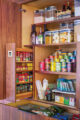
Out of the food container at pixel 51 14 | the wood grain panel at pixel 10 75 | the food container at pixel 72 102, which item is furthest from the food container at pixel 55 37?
the food container at pixel 72 102

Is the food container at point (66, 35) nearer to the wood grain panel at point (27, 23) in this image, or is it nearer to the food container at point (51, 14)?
the food container at point (51, 14)

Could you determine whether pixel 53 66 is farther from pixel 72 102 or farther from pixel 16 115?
pixel 16 115

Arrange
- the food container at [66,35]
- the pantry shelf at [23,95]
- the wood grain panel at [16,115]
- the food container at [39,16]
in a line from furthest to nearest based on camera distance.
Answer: the food container at [39,16] < the pantry shelf at [23,95] < the food container at [66,35] < the wood grain panel at [16,115]

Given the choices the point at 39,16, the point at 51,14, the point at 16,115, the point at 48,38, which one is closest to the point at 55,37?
the point at 48,38

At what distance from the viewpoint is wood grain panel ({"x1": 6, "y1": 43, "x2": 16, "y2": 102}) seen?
8.20 feet

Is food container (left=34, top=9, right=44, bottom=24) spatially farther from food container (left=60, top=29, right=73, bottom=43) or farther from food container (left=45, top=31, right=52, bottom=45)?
food container (left=60, top=29, right=73, bottom=43)

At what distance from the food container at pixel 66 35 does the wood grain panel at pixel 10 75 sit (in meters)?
0.70

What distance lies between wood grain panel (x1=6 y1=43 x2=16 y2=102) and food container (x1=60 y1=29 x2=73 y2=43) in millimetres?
700

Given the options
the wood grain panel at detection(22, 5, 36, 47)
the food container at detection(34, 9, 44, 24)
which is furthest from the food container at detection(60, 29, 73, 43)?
the wood grain panel at detection(22, 5, 36, 47)

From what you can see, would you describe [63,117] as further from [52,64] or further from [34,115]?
[52,64]

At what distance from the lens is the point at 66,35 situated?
2.52m

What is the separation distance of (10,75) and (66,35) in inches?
38.8

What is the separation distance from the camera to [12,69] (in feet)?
8.29

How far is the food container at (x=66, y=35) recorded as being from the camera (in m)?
2.49
